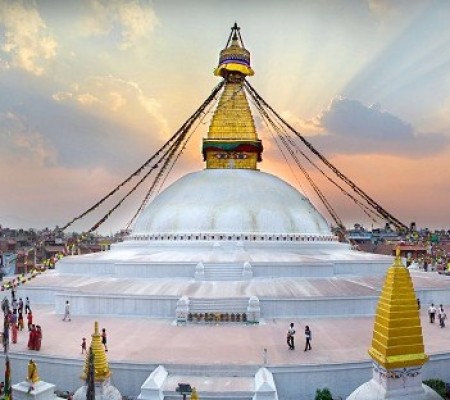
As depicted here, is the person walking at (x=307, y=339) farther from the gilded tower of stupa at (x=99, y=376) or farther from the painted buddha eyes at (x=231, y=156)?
the painted buddha eyes at (x=231, y=156)

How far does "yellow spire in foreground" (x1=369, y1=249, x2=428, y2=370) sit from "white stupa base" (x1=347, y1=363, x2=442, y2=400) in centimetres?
11

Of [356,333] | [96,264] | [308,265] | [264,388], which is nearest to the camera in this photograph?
[264,388]

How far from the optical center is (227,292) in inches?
455

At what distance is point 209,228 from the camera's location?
1631cm

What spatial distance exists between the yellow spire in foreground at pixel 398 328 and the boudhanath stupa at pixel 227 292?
2004 mm

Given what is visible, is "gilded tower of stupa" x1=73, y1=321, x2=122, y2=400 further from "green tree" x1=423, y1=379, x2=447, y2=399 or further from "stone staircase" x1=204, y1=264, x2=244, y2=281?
"stone staircase" x1=204, y1=264, x2=244, y2=281

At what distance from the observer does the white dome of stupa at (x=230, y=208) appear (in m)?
16.5

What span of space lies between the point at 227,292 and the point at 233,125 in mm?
10452

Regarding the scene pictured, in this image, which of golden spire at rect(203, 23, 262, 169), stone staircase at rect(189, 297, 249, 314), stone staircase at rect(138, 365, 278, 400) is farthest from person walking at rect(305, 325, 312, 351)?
golden spire at rect(203, 23, 262, 169)

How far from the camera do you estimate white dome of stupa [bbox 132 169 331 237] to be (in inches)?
650

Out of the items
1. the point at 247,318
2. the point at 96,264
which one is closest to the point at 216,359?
the point at 247,318

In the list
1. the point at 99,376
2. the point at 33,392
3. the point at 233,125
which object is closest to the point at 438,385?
the point at 99,376

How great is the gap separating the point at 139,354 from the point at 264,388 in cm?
258

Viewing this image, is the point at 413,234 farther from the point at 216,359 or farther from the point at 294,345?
the point at 216,359
